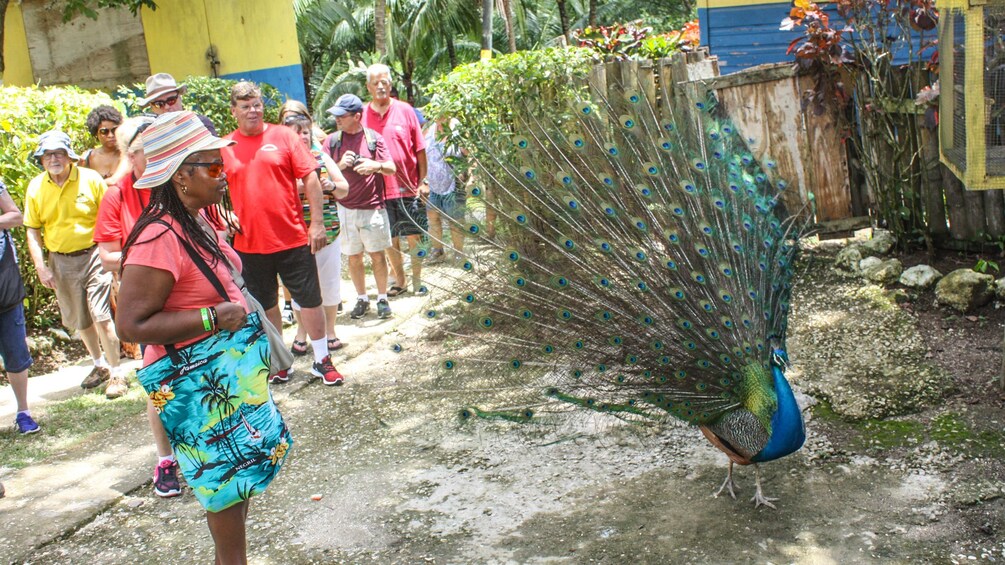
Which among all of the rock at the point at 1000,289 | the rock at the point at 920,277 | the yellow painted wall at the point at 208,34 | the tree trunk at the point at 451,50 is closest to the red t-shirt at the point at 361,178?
the rock at the point at 920,277

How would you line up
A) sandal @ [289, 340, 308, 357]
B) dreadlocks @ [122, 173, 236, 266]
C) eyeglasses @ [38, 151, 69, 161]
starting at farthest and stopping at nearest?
1. sandal @ [289, 340, 308, 357]
2. eyeglasses @ [38, 151, 69, 161]
3. dreadlocks @ [122, 173, 236, 266]

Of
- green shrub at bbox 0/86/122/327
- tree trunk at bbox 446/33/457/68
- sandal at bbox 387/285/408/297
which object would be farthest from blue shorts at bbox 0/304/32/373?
tree trunk at bbox 446/33/457/68

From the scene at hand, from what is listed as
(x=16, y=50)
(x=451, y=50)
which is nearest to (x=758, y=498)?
(x=16, y=50)

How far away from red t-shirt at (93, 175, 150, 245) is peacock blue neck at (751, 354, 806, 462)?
346cm

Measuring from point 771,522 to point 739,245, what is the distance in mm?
1353

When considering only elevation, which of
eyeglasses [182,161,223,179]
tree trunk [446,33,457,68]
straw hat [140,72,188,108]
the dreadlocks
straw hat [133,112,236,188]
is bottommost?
the dreadlocks

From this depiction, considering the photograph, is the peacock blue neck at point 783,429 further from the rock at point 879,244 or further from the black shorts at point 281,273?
the rock at point 879,244

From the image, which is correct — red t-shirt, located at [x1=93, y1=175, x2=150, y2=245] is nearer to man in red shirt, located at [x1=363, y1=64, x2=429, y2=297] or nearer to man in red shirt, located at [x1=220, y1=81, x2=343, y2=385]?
man in red shirt, located at [x1=220, y1=81, x2=343, y2=385]

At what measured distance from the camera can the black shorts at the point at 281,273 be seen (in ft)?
20.8

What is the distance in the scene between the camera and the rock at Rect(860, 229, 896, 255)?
7.59 meters

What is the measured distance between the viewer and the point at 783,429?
427cm

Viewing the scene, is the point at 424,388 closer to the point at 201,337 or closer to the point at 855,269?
the point at 201,337

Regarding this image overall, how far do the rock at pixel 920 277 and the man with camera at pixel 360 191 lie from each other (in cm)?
413

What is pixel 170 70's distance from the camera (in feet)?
44.5
